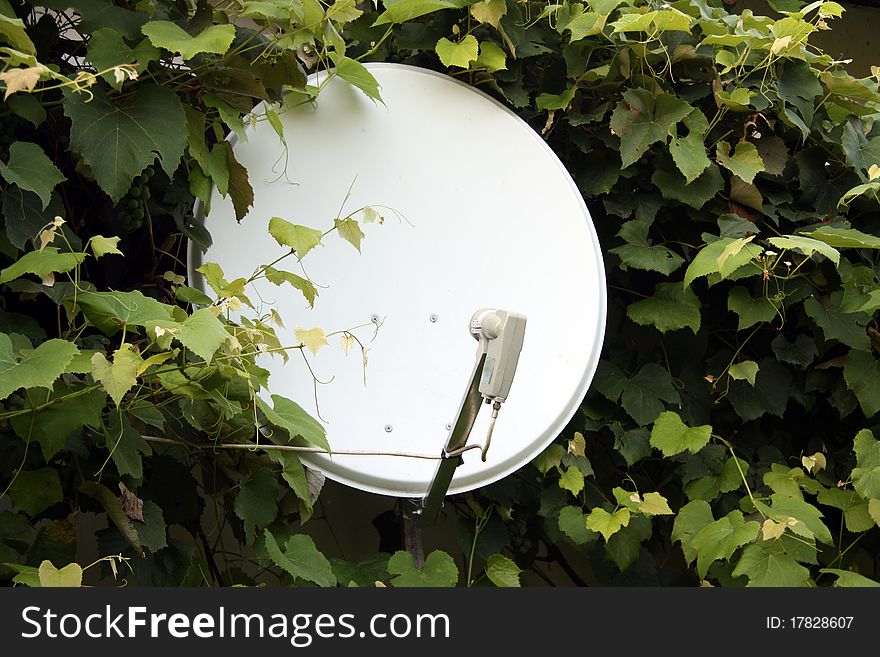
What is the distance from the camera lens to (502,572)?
1405 millimetres

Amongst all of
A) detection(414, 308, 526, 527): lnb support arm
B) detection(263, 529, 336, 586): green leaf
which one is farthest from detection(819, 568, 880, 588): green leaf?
detection(263, 529, 336, 586): green leaf

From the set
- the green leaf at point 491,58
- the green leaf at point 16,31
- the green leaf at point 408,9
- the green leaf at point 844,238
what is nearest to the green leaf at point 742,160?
the green leaf at point 844,238

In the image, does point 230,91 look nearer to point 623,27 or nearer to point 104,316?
point 104,316

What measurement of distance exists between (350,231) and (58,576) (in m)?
0.53

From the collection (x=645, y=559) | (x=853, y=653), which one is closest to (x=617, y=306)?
(x=645, y=559)

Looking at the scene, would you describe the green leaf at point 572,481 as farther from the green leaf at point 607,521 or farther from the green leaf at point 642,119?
the green leaf at point 642,119

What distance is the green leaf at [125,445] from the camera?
3.39 ft

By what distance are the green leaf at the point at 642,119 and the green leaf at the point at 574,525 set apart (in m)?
0.54

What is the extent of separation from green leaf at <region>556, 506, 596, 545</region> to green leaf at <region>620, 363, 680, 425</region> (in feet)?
0.61

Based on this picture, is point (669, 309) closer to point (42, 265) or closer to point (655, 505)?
point (655, 505)

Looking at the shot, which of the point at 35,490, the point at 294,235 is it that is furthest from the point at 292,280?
the point at 35,490

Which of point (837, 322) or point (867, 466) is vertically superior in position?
point (837, 322)

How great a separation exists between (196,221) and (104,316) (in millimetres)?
256

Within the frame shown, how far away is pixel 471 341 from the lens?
1310 millimetres
